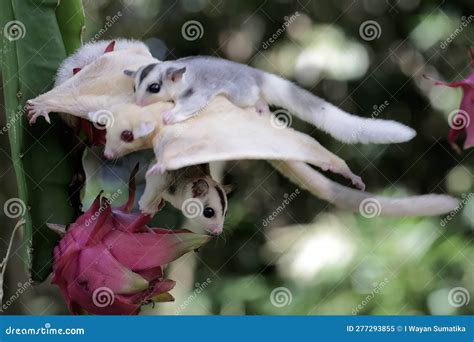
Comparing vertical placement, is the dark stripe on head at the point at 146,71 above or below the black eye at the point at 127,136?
above

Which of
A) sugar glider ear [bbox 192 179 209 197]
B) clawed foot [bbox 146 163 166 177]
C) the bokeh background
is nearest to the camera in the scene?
clawed foot [bbox 146 163 166 177]

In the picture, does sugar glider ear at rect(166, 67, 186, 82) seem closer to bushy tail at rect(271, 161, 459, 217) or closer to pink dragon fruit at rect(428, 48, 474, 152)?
bushy tail at rect(271, 161, 459, 217)

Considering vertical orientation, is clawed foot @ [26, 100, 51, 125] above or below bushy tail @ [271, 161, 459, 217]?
below

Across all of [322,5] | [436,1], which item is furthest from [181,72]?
[436,1]

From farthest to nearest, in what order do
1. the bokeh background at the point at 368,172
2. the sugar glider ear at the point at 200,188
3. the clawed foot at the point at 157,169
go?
the bokeh background at the point at 368,172, the sugar glider ear at the point at 200,188, the clawed foot at the point at 157,169

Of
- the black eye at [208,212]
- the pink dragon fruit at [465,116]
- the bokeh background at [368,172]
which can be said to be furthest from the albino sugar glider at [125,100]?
the pink dragon fruit at [465,116]

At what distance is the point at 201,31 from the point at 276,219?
1.00 feet

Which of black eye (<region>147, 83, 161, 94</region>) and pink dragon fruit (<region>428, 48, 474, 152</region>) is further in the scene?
pink dragon fruit (<region>428, 48, 474, 152</region>)

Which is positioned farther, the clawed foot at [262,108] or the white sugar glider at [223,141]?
the clawed foot at [262,108]

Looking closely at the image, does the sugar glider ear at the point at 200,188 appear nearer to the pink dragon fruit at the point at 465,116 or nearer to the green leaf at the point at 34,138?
the green leaf at the point at 34,138

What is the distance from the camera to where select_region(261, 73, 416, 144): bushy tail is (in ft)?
3.57

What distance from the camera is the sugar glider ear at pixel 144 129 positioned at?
0.97 metres

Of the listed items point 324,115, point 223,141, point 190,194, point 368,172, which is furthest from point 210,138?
point 368,172

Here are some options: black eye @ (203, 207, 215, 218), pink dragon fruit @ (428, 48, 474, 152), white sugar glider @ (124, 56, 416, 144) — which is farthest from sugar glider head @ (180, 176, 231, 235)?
pink dragon fruit @ (428, 48, 474, 152)
